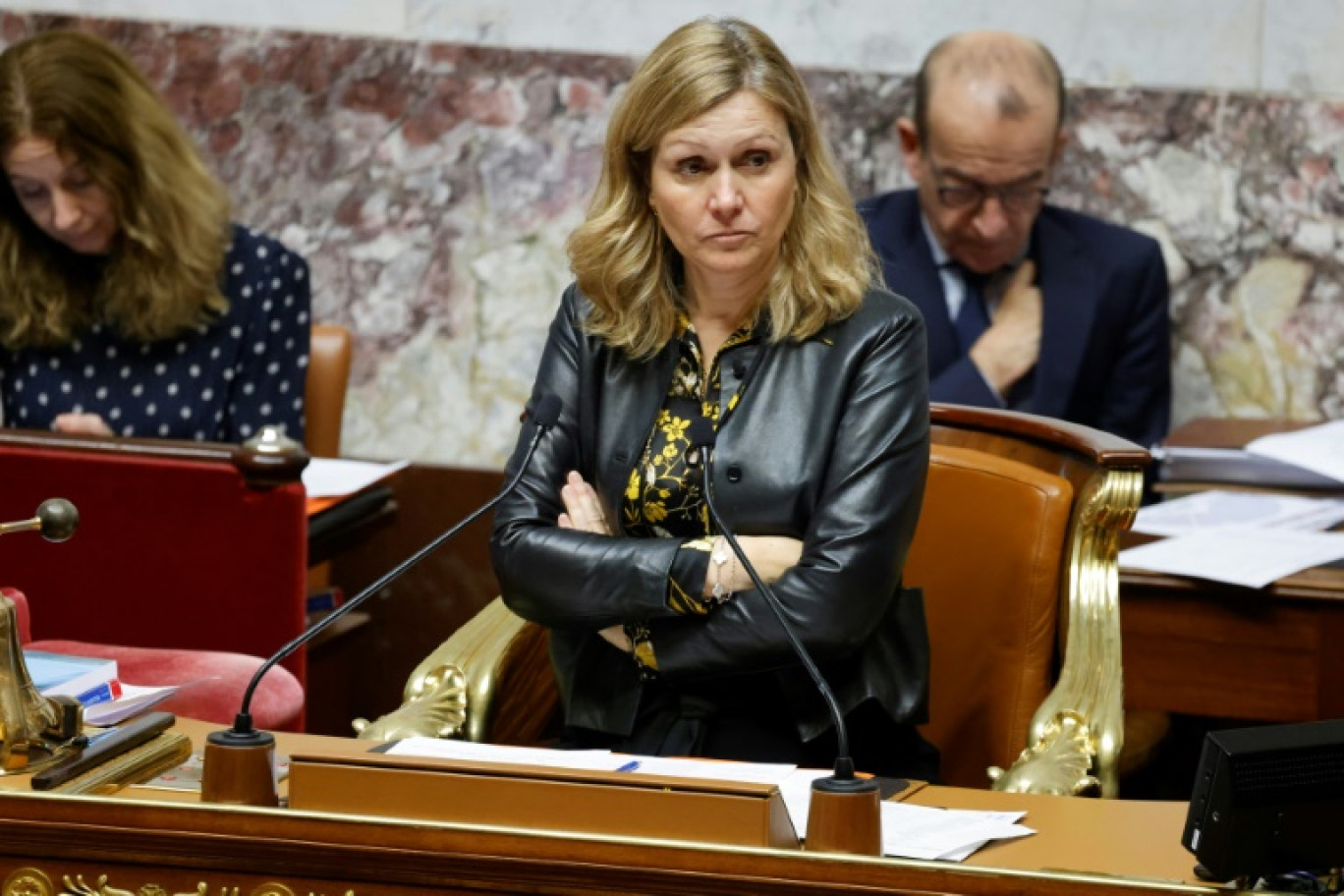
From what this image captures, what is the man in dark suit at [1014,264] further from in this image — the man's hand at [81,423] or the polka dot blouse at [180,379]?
the man's hand at [81,423]

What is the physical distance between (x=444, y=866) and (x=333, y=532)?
6.36 feet

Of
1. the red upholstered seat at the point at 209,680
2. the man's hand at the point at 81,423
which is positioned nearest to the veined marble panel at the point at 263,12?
the man's hand at the point at 81,423

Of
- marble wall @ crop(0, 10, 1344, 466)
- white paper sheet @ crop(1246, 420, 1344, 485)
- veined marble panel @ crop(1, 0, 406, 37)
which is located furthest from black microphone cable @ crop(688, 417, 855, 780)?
veined marble panel @ crop(1, 0, 406, 37)

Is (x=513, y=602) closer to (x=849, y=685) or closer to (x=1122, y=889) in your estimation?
(x=849, y=685)

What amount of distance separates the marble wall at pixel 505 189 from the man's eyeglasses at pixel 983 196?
45cm

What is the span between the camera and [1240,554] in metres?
3.15

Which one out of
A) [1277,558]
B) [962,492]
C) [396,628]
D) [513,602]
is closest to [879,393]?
[962,492]

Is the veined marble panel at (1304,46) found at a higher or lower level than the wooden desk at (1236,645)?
higher

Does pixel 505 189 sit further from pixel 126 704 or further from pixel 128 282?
pixel 126 704

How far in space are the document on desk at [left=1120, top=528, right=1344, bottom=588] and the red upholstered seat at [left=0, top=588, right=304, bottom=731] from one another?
1257mm

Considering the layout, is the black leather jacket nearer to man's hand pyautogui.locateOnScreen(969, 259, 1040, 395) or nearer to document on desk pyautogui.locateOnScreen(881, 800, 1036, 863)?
document on desk pyautogui.locateOnScreen(881, 800, 1036, 863)

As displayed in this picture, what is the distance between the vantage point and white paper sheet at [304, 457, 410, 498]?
3674 millimetres

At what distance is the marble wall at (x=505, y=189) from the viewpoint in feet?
14.4

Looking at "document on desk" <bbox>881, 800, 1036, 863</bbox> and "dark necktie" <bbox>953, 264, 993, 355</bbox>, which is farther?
"dark necktie" <bbox>953, 264, 993, 355</bbox>
